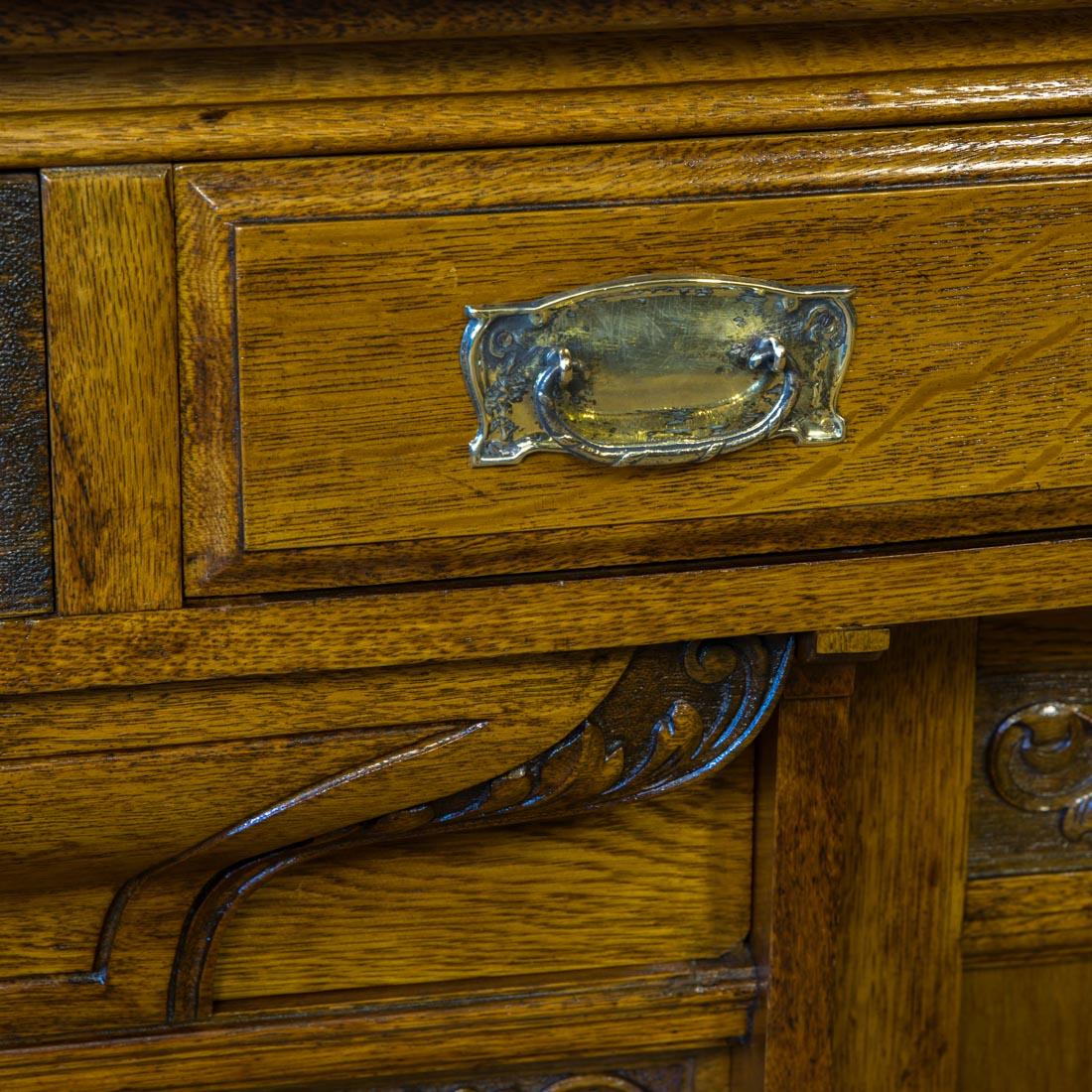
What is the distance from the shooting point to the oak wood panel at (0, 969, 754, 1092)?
626 millimetres

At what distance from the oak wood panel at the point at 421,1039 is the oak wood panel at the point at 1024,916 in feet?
0.35

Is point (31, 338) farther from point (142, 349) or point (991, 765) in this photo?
point (991, 765)

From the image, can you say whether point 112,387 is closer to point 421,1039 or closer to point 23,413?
point 23,413

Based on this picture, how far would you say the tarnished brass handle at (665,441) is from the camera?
1.73 ft

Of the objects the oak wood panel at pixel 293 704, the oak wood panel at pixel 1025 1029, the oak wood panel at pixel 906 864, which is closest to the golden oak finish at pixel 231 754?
the oak wood panel at pixel 293 704

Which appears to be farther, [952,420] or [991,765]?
[991,765]

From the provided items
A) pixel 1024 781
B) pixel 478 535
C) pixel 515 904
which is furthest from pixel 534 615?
pixel 1024 781

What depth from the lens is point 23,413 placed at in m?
0.51

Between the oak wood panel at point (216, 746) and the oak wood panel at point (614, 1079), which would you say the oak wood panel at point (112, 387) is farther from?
the oak wood panel at point (614, 1079)

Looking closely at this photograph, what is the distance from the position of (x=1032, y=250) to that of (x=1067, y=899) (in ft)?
0.96

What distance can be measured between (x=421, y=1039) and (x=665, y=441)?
26 cm

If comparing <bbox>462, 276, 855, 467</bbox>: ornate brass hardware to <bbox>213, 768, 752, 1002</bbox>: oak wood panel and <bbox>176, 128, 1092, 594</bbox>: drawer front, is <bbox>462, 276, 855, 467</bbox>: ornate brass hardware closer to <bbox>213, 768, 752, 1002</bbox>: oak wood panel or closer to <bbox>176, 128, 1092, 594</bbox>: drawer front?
<bbox>176, 128, 1092, 594</bbox>: drawer front

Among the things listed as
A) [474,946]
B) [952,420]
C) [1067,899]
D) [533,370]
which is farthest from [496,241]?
[1067,899]

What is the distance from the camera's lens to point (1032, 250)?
0.55m
